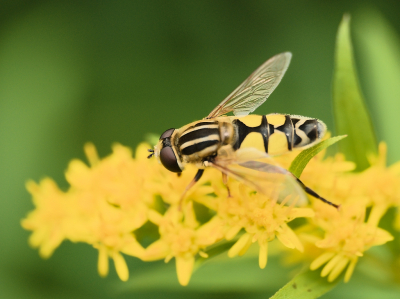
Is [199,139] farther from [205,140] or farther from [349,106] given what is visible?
[349,106]

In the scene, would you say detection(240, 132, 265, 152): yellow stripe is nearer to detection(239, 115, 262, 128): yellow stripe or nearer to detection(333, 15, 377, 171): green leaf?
detection(239, 115, 262, 128): yellow stripe

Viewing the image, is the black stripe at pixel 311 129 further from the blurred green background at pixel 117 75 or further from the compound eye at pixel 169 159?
the blurred green background at pixel 117 75

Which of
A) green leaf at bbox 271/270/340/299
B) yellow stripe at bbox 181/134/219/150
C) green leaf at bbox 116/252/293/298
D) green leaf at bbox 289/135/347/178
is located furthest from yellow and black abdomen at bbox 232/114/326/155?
green leaf at bbox 116/252/293/298

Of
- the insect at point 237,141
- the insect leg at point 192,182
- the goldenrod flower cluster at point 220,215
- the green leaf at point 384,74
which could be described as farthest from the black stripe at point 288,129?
the green leaf at point 384,74

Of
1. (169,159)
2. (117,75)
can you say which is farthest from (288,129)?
(117,75)

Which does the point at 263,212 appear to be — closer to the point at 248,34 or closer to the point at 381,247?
the point at 381,247

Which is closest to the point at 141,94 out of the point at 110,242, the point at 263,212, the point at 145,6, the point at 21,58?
the point at 145,6
